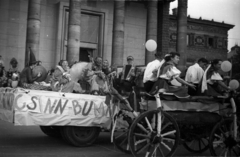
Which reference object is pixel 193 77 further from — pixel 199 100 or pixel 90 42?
pixel 90 42

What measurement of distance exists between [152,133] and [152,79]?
140 centimetres

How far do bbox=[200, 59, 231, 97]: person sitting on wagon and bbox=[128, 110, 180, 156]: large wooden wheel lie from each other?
4.67 ft

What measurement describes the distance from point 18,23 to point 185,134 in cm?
1966

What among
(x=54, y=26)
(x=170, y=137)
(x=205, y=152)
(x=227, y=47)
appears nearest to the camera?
(x=170, y=137)

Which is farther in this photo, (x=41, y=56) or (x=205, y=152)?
(x=41, y=56)

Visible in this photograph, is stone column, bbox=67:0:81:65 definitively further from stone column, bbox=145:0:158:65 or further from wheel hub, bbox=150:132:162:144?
wheel hub, bbox=150:132:162:144

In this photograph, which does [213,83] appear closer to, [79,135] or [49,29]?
[79,135]

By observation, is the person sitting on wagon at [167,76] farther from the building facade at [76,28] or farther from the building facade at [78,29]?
the building facade at [76,28]

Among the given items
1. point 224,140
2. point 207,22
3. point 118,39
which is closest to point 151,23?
point 118,39

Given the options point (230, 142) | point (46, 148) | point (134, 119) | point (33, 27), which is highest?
point (33, 27)

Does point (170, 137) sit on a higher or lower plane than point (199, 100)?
lower

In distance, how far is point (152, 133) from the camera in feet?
18.0

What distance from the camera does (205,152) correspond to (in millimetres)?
7352

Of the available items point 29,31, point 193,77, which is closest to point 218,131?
point 193,77
